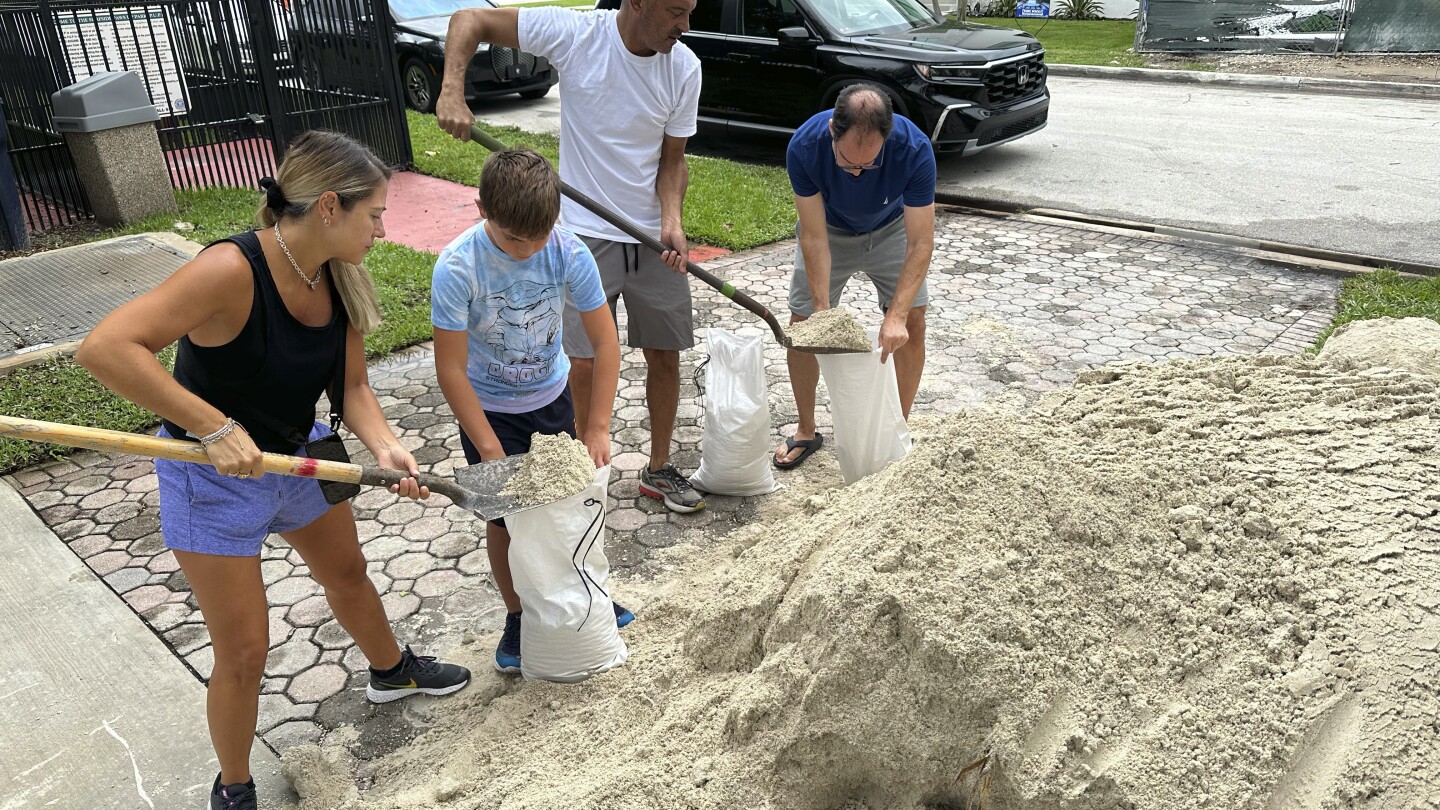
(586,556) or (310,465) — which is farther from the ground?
(310,465)

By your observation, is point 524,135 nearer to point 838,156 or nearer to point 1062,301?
point 1062,301

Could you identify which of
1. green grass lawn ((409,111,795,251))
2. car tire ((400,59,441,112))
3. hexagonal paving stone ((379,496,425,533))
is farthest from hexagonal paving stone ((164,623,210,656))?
car tire ((400,59,441,112))

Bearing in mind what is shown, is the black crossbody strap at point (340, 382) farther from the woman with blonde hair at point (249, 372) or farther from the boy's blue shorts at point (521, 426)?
the boy's blue shorts at point (521, 426)

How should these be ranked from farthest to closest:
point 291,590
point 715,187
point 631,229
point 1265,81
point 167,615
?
point 1265,81 → point 715,187 → point 631,229 → point 291,590 → point 167,615

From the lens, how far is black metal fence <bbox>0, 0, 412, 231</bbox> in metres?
7.69

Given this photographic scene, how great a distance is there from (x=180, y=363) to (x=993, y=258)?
5.98 m

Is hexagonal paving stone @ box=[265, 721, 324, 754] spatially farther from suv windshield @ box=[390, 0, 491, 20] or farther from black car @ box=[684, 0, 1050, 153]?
suv windshield @ box=[390, 0, 491, 20]

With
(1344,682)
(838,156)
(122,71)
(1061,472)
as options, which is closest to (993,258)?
(838,156)

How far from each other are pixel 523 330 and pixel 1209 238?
6.29m

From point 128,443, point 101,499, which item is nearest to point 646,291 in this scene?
point 128,443

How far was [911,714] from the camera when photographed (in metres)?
2.26

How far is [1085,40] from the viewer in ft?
60.5

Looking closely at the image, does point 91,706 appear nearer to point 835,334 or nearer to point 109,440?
point 109,440

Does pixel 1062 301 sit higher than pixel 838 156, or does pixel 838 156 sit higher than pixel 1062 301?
pixel 838 156
